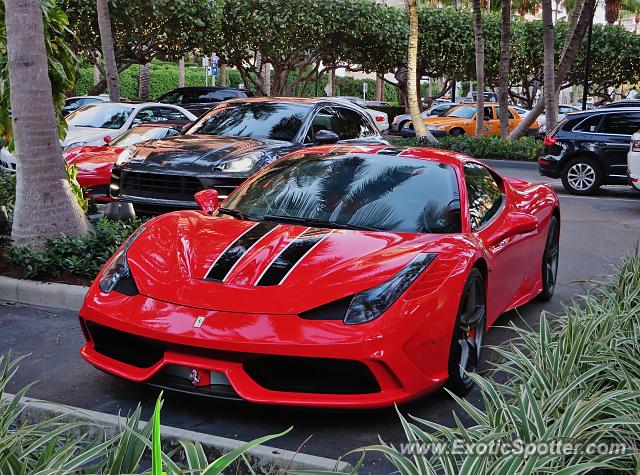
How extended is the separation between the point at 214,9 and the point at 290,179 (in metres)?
22.1

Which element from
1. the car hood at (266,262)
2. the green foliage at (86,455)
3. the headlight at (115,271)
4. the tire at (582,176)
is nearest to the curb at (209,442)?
the green foliage at (86,455)

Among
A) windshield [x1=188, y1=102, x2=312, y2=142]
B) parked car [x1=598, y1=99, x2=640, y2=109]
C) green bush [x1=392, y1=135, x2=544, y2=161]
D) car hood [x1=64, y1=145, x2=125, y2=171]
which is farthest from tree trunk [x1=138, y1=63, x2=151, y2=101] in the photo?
windshield [x1=188, y1=102, x2=312, y2=142]

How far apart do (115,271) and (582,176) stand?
11.7 meters

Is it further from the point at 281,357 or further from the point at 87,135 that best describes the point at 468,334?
the point at 87,135

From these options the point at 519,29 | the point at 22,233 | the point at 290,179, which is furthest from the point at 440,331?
the point at 519,29

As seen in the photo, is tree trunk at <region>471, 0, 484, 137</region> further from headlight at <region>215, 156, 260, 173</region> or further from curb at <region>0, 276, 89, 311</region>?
curb at <region>0, 276, 89, 311</region>

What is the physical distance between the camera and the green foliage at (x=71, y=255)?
6.78 metres

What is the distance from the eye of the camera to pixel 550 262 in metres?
7.01

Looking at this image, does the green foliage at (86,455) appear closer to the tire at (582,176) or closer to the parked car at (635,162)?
the parked car at (635,162)

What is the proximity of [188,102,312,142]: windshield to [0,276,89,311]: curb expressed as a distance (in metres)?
3.68

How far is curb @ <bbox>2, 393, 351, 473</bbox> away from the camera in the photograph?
3.27 metres

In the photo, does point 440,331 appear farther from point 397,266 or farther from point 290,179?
point 290,179

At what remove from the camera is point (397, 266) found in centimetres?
418

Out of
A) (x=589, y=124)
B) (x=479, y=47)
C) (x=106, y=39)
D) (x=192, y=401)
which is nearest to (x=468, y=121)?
(x=479, y=47)
